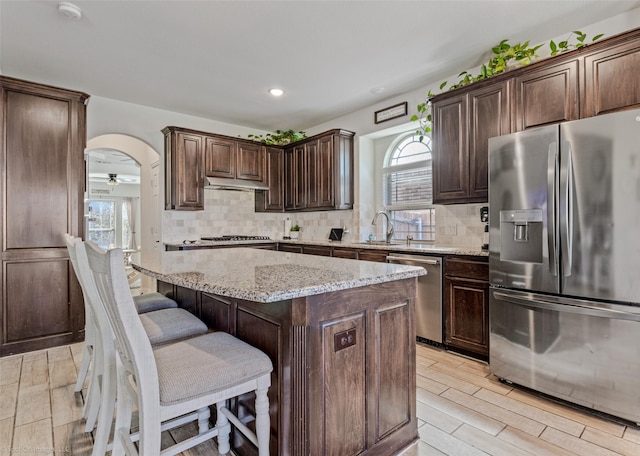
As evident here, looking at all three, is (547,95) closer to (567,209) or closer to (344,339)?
(567,209)

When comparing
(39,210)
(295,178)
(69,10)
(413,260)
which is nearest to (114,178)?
(295,178)

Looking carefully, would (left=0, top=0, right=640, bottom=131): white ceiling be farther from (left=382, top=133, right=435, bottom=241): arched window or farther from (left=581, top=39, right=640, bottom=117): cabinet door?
(left=382, top=133, right=435, bottom=241): arched window

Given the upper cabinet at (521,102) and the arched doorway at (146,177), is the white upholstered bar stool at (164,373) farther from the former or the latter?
the arched doorway at (146,177)

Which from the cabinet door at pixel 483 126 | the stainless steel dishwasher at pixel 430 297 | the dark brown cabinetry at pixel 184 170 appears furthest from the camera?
the dark brown cabinetry at pixel 184 170

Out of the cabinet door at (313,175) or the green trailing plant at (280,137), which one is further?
the green trailing plant at (280,137)

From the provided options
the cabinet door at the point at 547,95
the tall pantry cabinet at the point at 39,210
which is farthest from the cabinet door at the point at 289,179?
the cabinet door at the point at 547,95

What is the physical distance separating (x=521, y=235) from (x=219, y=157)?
3.87m

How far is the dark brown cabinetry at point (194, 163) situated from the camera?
4.35m

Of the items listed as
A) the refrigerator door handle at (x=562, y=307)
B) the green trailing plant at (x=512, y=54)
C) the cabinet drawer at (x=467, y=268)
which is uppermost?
the green trailing plant at (x=512, y=54)

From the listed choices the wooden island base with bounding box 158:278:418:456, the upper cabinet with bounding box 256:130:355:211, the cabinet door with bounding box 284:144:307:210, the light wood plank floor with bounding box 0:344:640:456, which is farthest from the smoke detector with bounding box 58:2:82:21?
the cabinet door with bounding box 284:144:307:210

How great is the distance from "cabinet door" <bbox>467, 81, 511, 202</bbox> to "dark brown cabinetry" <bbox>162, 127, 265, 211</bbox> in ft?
10.5

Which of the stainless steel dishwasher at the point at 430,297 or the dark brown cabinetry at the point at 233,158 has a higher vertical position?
the dark brown cabinetry at the point at 233,158

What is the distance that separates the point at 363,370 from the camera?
4.82 feet

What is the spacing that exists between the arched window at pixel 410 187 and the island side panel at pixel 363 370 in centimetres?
258
